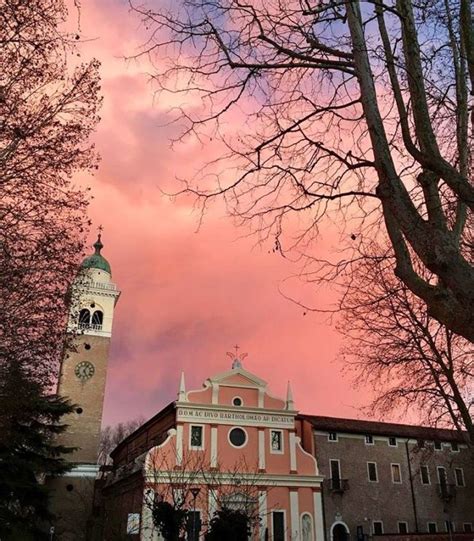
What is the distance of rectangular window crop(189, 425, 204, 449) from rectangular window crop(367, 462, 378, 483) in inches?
470

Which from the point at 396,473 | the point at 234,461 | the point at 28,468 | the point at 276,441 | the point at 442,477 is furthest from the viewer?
the point at 442,477

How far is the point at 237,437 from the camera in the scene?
32.9 metres

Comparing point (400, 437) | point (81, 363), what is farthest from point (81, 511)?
point (400, 437)

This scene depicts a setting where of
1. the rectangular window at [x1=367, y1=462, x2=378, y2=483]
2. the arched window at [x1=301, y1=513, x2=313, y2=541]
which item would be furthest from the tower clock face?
the rectangular window at [x1=367, y1=462, x2=378, y2=483]

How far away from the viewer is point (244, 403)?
3416cm

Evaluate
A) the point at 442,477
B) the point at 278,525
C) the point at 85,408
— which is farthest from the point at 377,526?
the point at 85,408

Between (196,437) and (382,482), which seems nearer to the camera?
(196,437)

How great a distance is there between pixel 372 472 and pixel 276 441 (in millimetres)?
7427

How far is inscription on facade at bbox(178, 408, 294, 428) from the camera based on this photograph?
32406mm

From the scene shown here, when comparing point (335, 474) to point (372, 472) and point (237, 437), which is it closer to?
point (372, 472)

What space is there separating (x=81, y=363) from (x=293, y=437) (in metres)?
Answer: 20.0

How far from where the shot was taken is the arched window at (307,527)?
31.7 m

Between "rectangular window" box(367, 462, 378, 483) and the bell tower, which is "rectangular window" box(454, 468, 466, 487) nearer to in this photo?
"rectangular window" box(367, 462, 378, 483)

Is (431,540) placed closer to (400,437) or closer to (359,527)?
(359,527)
